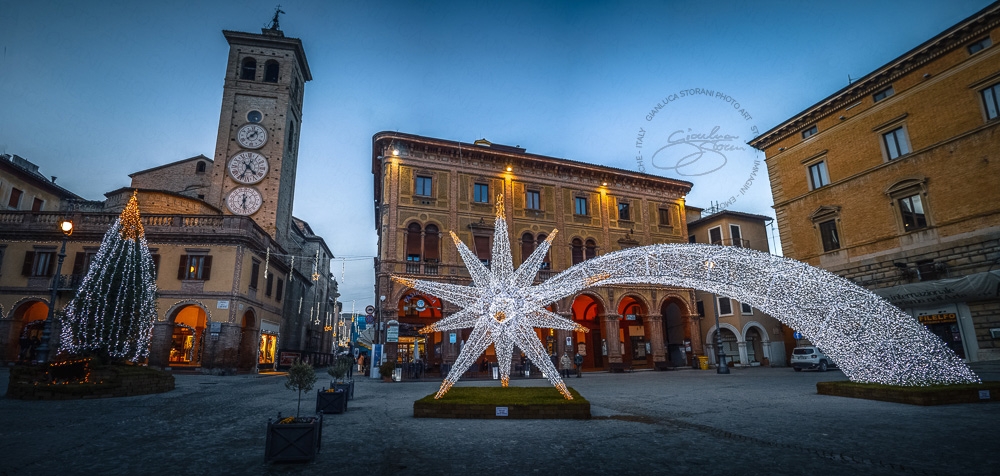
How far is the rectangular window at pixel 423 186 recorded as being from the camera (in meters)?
28.5

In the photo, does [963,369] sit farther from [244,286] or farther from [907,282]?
[244,286]

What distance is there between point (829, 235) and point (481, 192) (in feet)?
64.8

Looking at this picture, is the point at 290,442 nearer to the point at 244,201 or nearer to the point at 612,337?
the point at 612,337

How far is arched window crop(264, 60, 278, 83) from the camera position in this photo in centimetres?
3772

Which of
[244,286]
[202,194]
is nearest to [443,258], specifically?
[244,286]

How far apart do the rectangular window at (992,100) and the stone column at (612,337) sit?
20.1 metres

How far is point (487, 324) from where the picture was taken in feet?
39.5

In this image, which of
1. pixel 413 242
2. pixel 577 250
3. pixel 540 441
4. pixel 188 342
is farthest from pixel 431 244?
pixel 540 441

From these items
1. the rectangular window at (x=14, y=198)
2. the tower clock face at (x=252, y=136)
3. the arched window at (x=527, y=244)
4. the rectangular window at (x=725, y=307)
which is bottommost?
the rectangular window at (x=725, y=307)

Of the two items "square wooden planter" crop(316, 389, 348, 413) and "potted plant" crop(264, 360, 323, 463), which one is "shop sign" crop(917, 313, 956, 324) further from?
"potted plant" crop(264, 360, 323, 463)

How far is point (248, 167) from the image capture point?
34.7 meters

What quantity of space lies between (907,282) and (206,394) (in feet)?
94.2

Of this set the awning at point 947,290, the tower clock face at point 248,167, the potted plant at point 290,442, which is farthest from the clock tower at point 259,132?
the awning at point 947,290

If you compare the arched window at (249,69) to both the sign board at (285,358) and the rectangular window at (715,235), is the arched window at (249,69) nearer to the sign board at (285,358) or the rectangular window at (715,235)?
the sign board at (285,358)
